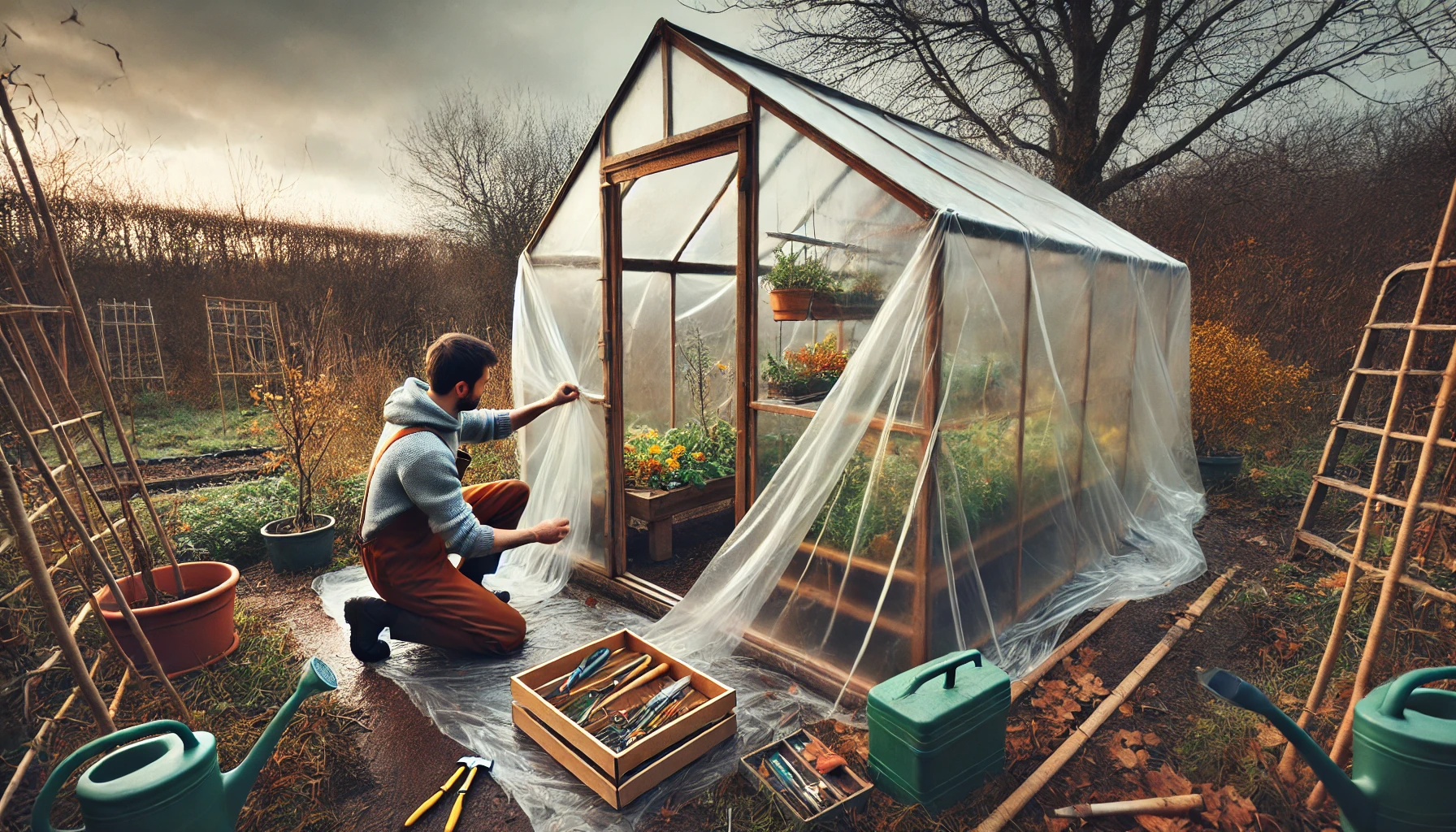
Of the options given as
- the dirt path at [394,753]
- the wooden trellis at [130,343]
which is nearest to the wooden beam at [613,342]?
the dirt path at [394,753]

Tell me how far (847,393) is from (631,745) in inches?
57.5

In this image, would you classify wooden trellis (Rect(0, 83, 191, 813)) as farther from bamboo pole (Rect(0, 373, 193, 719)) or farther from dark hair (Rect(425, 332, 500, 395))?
dark hair (Rect(425, 332, 500, 395))

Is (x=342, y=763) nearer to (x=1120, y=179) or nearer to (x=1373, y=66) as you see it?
(x=1120, y=179)

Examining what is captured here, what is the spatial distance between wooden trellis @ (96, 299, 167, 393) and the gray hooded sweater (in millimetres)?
6606

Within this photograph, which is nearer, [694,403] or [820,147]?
[820,147]

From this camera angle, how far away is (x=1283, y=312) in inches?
281

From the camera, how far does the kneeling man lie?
8.79 ft

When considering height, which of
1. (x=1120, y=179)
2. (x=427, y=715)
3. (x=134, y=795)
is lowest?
(x=427, y=715)

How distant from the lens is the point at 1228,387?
5523mm

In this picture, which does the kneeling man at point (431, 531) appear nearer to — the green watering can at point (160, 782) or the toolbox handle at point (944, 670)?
the green watering can at point (160, 782)

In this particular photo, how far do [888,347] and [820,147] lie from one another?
914 mm

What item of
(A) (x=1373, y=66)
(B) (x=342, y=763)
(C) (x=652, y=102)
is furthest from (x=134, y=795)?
(A) (x=1373, y=66)

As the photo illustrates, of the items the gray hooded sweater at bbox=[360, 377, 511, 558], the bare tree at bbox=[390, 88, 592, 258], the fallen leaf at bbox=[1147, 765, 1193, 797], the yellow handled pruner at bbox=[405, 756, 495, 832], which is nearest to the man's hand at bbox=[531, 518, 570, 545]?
the gray hooded sweater at bbox=[360, 377, 511, 558]

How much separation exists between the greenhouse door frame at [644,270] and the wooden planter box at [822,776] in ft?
3.43
